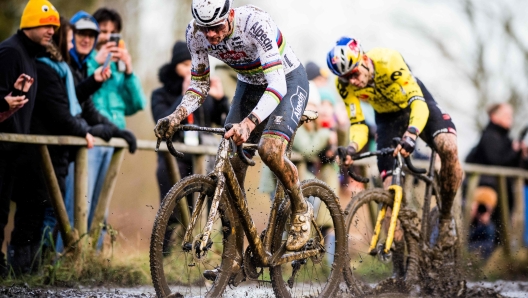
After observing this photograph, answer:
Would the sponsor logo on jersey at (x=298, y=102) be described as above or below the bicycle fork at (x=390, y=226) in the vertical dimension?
above

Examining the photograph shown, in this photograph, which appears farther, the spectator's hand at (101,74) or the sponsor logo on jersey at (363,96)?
the sponsor logo on jersey at (363,96)

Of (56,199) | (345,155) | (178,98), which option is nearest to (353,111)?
(345,155)

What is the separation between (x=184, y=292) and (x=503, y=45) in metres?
21.8

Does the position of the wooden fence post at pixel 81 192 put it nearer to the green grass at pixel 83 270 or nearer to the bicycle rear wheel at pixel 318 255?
the green grass at pixel 83 270

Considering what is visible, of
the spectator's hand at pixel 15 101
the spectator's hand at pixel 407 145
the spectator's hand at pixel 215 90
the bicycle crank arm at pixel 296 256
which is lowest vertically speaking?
the bicycle crank arm at pixel 296 256

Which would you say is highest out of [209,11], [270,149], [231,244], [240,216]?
[209,11]

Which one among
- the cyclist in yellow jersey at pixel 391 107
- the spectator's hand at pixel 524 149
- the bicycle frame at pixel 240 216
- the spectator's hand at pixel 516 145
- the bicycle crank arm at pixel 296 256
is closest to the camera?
the bicycle frame at pixel 240 216

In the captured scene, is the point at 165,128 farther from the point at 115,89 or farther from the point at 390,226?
the point at 115,89

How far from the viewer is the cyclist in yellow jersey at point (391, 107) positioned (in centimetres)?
761

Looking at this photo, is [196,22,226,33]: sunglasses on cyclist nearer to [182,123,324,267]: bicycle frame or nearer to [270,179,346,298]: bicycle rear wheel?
[182,123,324,267]: bicycle frame

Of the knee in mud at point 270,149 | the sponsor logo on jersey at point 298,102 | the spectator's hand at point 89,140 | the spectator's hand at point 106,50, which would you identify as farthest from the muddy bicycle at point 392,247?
the spectator's hand at point 106,50

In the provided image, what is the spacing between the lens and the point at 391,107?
8.32 meters

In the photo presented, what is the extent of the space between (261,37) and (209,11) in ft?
1.73

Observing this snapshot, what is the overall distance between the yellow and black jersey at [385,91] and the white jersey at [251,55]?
1.76 meters
